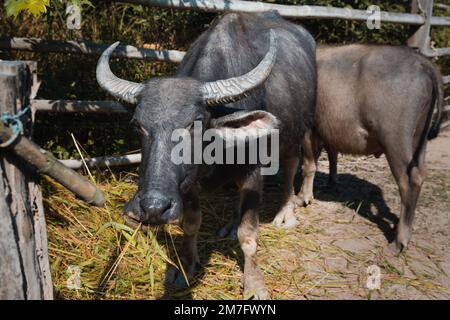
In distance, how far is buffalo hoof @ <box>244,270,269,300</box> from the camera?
2951mm

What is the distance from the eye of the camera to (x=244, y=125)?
8.38ft

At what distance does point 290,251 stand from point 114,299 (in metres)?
1.46

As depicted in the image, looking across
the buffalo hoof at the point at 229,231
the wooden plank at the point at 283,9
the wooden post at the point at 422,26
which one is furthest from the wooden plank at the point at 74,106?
the wooden post at the point at 422,26

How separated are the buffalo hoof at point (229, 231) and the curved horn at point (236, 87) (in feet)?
5.34

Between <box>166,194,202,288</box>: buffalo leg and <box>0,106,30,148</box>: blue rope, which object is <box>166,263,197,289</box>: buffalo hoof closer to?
<box>166,194,202,288</box>: buffalo leg

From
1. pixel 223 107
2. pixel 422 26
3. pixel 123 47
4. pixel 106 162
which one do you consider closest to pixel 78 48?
pixel 123 47

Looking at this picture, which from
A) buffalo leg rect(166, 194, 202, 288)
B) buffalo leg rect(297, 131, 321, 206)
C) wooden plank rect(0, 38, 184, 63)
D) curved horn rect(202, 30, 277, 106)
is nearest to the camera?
curved horn rect(202, 30, 277, 106)

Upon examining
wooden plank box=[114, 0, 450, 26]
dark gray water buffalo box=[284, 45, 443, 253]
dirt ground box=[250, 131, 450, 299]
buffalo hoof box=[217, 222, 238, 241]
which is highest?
wooden plank box=[114, 0, 450, 26]

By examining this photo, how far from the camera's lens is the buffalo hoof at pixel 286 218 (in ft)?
13.4

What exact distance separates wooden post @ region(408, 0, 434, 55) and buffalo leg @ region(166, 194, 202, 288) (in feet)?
14.7

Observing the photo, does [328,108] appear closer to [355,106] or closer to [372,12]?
[355,106]

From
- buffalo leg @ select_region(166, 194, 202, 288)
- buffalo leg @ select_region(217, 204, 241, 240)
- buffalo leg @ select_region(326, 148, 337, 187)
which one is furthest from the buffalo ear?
buffalo leg @ select_region(326, 148, 337, 187)

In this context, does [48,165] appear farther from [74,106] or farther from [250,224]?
[74,106]

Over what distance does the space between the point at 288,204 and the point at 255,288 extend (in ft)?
4.28
